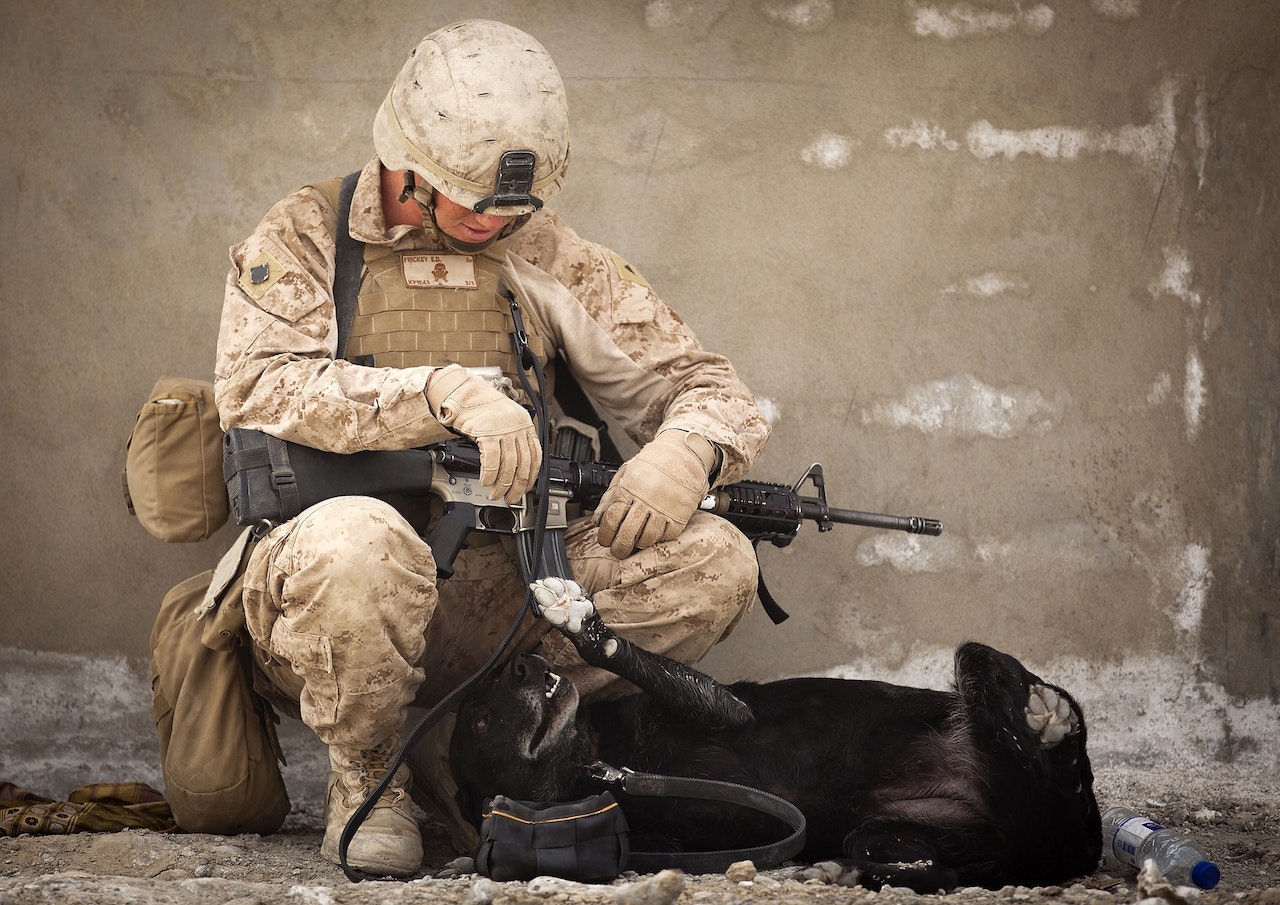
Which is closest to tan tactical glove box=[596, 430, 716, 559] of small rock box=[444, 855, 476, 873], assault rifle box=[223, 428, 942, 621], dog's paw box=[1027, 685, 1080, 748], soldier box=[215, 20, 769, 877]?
soldier box=[215, 20, 769, 877]

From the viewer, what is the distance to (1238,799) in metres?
3.37

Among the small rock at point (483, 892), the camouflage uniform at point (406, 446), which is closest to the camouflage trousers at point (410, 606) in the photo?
the camouflage uniform at point (406, 446)

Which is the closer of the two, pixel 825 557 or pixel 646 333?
pixel 646 333

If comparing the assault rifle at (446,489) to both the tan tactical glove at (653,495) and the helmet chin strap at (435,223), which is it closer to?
the tan tactical glove at (653,495)

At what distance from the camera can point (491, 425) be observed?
2607 millimetres

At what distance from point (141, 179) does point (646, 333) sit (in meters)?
1.58

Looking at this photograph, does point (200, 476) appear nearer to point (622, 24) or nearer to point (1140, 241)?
point (622, 24)

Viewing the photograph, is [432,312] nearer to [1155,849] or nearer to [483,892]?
[483,892]

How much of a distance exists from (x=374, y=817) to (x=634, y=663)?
0.68 m

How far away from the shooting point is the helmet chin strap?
2.89 metres

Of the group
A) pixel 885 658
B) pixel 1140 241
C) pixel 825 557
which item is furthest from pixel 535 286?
pixel 1140 241

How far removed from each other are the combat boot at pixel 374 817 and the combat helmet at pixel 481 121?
1268mm

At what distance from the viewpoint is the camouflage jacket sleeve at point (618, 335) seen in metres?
3.16

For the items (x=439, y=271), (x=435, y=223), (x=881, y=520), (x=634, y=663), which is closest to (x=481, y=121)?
(x=435, y=223)
